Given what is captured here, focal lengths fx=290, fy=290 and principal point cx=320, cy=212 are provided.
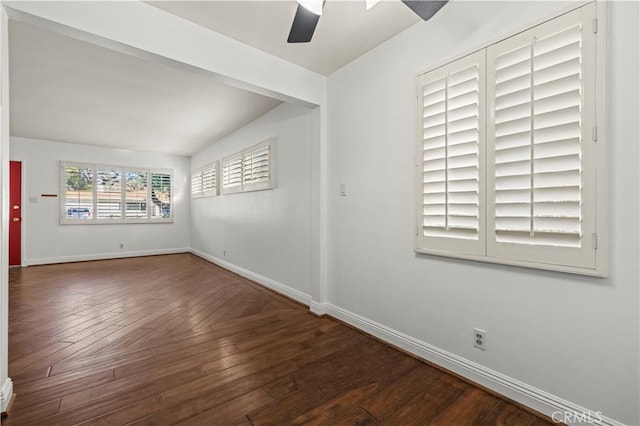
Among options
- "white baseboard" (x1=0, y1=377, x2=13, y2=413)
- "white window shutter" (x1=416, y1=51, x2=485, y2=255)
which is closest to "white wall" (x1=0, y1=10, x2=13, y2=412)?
"white baseboard" (x1=0, y1=377, x2=13, y2=413)

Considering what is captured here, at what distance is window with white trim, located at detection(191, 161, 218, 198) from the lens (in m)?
6.17

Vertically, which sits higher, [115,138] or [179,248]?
[115,138]

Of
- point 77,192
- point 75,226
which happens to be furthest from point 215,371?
point 77,192

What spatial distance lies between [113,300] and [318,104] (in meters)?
3.55

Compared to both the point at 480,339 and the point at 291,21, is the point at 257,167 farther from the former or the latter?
the point at 480,339

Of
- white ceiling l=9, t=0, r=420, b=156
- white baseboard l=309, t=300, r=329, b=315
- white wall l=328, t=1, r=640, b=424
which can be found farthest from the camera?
white baseboard l=309, t=300, r=329, b=315

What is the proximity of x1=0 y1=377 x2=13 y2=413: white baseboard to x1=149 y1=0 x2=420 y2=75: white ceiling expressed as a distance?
2.67 m

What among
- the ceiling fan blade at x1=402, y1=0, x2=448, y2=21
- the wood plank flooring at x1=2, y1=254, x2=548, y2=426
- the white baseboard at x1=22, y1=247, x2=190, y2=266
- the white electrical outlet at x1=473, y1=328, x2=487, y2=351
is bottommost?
the wood plank flooring at x1=2, y1=254, x2=548, y2=426

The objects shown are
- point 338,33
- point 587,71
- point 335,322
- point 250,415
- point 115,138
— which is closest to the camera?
point 587,71

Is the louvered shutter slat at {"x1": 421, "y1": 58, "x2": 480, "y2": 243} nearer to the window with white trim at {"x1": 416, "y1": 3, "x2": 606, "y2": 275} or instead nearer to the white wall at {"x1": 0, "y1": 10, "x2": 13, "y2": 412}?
the window with white trim at {"x1": 416, "y1": 3, "x2": 606, "y2": 275}

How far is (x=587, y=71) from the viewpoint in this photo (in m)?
1.50

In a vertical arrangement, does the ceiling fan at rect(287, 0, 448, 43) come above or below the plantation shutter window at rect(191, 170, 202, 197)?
above

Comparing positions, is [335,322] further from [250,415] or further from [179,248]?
[179,248]

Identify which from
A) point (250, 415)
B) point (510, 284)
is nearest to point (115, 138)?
point (250, 415)
